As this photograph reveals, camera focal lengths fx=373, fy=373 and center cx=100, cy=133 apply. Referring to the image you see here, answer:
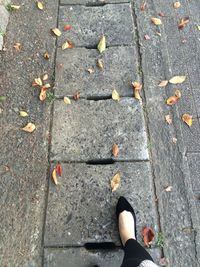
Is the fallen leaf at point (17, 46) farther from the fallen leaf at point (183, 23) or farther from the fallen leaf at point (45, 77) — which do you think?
the fallen leaf at point (183, 23)

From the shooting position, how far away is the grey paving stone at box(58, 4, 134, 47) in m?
3.41

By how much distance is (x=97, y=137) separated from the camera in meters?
2.87

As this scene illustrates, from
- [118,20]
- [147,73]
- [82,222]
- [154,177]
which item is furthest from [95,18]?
[82,222]

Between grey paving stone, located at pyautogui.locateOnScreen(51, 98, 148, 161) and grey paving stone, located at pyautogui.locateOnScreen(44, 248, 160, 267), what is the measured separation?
673 mm

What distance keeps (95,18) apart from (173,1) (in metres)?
→ 0.82

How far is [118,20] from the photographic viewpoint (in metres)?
3.55

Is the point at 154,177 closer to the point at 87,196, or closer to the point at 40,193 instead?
the point at 87,196

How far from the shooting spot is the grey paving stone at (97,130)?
2.79 m

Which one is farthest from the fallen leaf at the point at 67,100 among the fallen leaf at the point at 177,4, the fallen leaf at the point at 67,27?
the fallen leaf at the point at 177,4

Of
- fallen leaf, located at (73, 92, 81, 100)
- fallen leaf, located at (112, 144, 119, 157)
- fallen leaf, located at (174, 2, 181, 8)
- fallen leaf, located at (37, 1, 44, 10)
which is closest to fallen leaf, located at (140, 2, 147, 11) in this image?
fallen leaf, located at (174, 2, 181, 8)

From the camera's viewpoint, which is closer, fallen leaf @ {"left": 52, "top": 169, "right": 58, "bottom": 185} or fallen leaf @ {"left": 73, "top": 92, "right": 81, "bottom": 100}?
fallen leaf @ {"left": 52, "top": 169, "right": 58, "bottom": 185}

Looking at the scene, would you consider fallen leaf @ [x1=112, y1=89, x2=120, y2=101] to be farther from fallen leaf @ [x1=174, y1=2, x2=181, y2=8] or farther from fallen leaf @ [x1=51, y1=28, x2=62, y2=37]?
fallen leaf @ [x1=174, y1=2, x2=181, y2=8]

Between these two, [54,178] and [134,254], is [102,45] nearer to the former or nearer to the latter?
[54,178]

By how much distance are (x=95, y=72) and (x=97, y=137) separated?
651 millimetres
